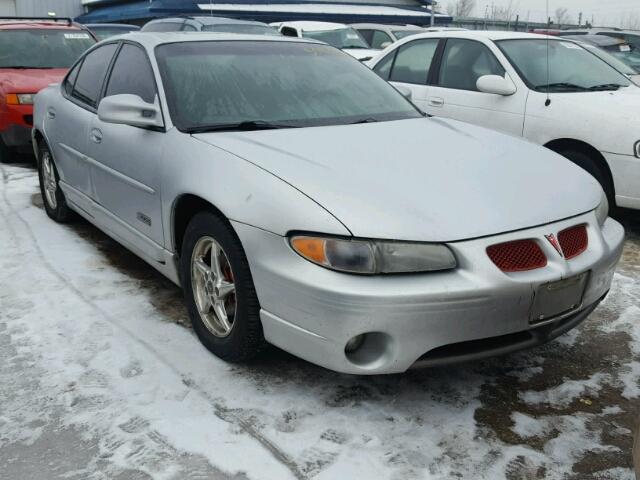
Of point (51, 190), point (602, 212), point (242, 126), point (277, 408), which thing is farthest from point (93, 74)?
point (602, 212)

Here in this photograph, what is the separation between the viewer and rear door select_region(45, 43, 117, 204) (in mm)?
4375

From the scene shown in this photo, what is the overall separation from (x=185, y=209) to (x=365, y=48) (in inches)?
408

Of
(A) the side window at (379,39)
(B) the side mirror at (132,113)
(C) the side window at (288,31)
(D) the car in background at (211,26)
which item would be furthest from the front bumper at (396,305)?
(A) the side window at (379,39)

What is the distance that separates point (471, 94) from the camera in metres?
5.98

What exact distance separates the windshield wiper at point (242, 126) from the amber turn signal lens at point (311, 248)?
996 mm

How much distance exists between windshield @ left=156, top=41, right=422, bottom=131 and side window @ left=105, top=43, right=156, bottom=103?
0.38ft

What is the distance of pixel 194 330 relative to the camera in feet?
11.0

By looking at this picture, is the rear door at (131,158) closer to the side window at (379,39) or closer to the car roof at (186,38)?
the car roof at (186,38)

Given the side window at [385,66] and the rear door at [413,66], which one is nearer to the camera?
the rear door at [413,66]

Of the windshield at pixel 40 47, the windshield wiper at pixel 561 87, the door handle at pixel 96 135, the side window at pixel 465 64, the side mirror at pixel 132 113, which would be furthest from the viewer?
the windshield at pixel 40 47

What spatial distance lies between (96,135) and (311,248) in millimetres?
2156

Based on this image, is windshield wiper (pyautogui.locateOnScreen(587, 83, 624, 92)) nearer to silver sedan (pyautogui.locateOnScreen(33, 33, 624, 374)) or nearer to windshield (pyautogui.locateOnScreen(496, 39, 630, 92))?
windshield (pyautogui.locateOnScreen(496, 39, 630, 92))

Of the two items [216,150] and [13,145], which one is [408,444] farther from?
[13,145]

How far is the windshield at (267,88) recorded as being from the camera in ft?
11.4
